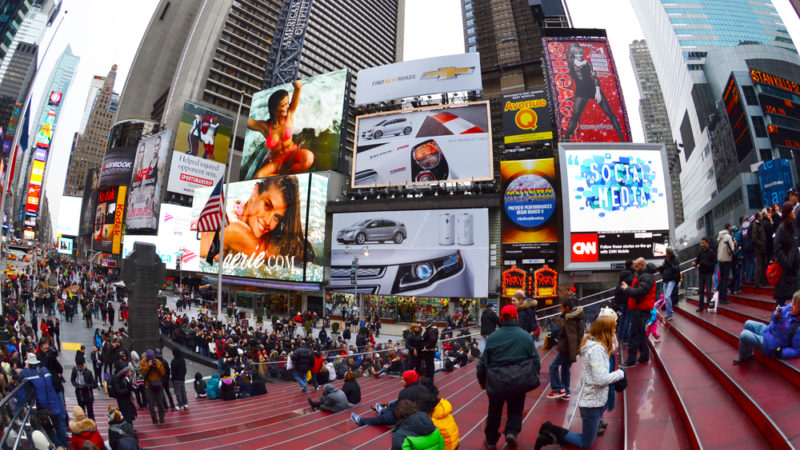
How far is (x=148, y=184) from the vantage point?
62438mm

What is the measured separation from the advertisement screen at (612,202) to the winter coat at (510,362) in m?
29.6

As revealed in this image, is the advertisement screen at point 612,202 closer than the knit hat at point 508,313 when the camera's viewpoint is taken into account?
No

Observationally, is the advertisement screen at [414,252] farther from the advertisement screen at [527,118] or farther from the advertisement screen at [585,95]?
the advertisement screen at [585,95]

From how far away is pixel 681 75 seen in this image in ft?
284

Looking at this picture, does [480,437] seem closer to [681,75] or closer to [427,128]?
[427,128]

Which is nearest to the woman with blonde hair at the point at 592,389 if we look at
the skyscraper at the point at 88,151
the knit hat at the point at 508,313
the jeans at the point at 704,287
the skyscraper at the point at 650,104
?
the knit hat at the point at 508,313

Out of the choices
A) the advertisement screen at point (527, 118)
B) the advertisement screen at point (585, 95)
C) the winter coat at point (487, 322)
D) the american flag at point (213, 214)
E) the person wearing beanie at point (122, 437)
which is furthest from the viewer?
the advertisement screen at point (527, 118)

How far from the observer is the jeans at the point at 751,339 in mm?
4973

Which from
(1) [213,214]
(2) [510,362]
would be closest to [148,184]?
(1) [213,214]

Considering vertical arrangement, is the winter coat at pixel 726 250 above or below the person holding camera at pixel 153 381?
above

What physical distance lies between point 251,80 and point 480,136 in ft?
203

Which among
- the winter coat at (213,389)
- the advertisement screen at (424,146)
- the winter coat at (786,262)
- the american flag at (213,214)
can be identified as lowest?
the winter coat at (213,389)

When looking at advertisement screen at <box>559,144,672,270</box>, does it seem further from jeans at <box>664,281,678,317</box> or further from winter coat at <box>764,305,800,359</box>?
winter coat at <box>764,305,800,359</box>

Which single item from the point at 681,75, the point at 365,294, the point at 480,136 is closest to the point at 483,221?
the point at 480,136
